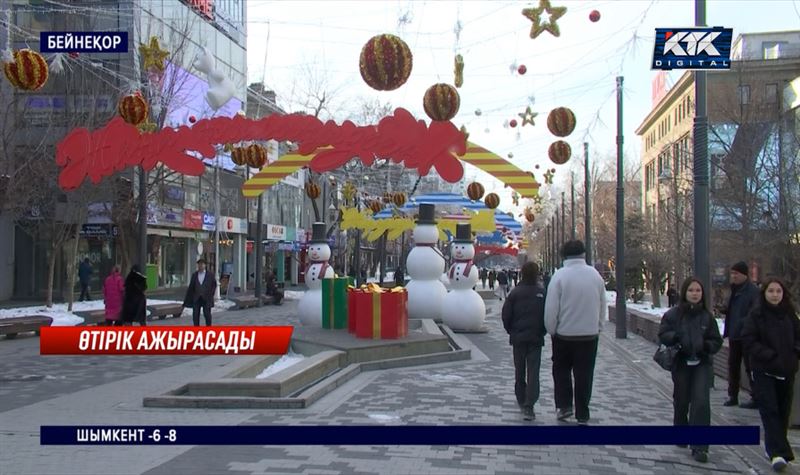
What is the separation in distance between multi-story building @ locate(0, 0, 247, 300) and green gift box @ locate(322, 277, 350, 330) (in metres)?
5.60

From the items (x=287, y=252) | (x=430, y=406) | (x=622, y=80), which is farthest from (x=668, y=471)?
(x=287, y=252)

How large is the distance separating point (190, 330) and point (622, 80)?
1463 cm

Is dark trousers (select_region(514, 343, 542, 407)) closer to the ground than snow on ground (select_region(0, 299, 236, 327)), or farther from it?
farther from it

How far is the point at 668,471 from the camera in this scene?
6164 mm

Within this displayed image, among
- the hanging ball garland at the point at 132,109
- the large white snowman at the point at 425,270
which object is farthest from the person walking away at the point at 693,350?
the large white snowman at the point at 425,270

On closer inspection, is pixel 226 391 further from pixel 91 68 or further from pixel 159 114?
pixel 91 68

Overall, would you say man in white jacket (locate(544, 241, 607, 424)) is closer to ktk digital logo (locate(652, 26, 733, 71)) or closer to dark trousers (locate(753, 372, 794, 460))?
dark trousers (locate(753, 372, 794, 460))

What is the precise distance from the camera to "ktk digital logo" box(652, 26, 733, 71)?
8828mm

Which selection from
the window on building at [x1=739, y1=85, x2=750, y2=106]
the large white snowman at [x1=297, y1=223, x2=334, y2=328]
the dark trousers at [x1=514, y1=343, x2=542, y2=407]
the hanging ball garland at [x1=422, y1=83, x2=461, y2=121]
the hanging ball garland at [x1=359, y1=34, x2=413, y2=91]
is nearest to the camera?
the dark trousers at [x1=514, y1=343, x2=542, y2=407]

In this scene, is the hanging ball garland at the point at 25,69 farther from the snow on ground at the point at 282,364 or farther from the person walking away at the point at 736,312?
the person walking away at the point at 736,312

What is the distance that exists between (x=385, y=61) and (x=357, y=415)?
519cm

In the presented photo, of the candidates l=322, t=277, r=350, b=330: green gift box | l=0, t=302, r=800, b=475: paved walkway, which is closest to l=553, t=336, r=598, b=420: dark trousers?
l=0, t=302, r=800, b=475: paved walkway
